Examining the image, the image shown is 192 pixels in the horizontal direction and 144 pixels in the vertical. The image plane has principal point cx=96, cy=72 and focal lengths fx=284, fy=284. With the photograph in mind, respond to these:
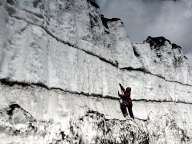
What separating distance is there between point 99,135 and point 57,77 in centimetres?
193

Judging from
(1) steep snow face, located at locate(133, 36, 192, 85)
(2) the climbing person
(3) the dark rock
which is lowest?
(2) the climbing person

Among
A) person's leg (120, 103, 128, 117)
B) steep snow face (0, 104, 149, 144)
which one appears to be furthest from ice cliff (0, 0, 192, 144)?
person's leg (120, 103, 128, 117)

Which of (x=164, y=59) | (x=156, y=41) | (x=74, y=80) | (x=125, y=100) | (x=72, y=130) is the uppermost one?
(x=156, y=41)

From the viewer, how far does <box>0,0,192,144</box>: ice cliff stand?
596 cm

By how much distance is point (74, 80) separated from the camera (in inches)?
308

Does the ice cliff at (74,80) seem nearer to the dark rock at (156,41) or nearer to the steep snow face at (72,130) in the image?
the steep snow face at (72,130)

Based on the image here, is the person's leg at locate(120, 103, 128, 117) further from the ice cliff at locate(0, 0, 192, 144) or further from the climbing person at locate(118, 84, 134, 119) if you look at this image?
the ice cliff at locate(0, 0, 192, 144)

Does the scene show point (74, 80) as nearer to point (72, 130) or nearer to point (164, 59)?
point (72, 130)

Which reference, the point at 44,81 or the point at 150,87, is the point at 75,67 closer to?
the point at 44,81

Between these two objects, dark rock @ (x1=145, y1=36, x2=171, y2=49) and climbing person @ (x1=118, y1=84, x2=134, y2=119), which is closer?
climbing person @ (x1=118, y1=84, x2=134, y2=119)

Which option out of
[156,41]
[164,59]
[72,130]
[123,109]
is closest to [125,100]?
[123,109]

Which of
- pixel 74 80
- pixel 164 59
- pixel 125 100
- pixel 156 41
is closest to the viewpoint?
pixel 74 80

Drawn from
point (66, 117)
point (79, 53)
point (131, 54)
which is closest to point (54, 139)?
point (66, 117)

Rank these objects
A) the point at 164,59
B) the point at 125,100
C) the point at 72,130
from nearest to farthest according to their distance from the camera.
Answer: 1. the point at 72,130
2. the point at 125,100
3. the point at 164,59
